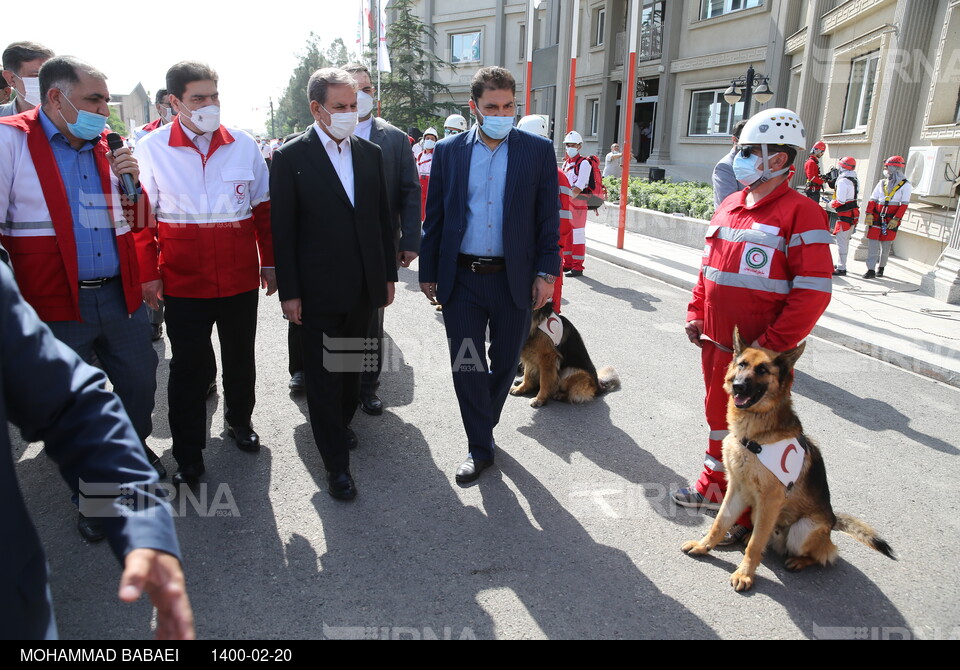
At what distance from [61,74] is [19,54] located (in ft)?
7.32

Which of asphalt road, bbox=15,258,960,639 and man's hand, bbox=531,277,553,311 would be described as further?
man's hand, bbox=531,277,553,311

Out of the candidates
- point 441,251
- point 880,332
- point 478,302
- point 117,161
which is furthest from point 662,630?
point 880,332

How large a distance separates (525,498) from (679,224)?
1096 cm

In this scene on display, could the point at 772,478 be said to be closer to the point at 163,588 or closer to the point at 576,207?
the point at 163,588

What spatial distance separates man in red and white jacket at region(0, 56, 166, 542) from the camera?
3074 mm

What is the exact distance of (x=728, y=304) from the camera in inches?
131

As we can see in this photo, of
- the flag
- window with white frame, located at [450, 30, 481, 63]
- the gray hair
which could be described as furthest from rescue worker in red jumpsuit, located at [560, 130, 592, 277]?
window with white frame, located at [450, 30, 481, 63]

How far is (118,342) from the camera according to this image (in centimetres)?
→ 343

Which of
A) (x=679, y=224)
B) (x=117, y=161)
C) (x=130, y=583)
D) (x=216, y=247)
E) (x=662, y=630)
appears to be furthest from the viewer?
(x=679, y=224)

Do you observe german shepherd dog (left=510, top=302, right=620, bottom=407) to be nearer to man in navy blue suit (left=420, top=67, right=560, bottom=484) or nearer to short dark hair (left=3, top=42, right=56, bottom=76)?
man in navy blue suit (left=420, top=67, right=560, bottom=484)

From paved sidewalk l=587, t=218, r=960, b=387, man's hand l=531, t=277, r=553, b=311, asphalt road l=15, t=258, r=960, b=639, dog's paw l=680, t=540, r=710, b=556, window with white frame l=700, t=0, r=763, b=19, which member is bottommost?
asphalt road l=15, t=258, r=960, b=639

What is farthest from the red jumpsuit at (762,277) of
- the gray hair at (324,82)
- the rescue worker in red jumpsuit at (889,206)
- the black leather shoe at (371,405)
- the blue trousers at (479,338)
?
the rescue worker in red jumpsuit at (889,206)

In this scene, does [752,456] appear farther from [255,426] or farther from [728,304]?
[255,426]

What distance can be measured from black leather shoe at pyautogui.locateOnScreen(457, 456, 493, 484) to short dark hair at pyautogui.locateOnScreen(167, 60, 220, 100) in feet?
8.89
